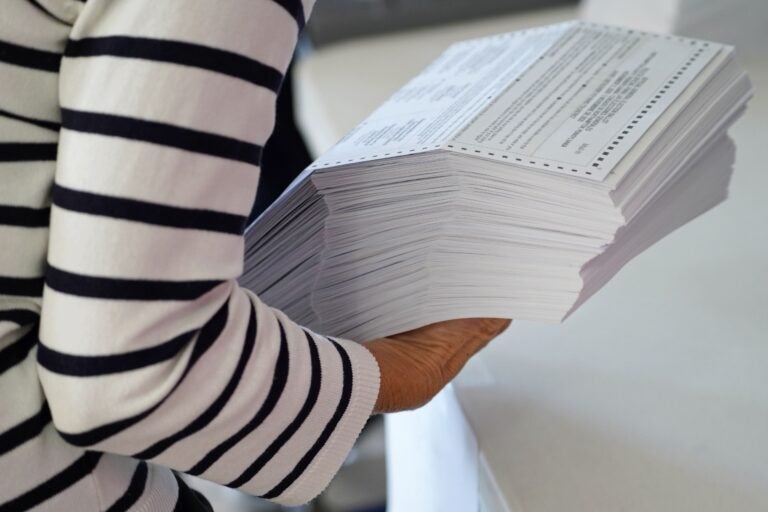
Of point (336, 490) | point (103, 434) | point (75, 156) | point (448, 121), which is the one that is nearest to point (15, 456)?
point (103, 434)

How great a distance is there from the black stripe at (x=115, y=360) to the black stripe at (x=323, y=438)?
112 millimetres

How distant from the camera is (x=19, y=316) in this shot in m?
0.43

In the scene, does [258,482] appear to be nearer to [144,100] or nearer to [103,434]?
[103,434]

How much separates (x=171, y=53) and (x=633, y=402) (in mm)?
379

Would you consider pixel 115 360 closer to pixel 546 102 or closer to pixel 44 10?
pixel 44 10

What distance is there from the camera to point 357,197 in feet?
1.90

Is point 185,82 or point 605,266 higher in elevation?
point 185,82

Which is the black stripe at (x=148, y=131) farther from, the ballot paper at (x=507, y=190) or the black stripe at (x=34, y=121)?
the ballot paper at (x=507, y=190)

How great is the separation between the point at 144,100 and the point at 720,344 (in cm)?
44

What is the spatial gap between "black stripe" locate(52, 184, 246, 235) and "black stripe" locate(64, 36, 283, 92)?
59 mm

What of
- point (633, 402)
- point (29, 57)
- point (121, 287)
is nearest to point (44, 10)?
point (29, 57)

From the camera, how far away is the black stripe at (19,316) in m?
0.43

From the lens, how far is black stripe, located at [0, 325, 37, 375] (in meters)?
0.44

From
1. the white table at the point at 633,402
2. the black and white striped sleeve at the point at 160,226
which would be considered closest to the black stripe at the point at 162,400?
the black and white striped sleeve at the point at 160,226
